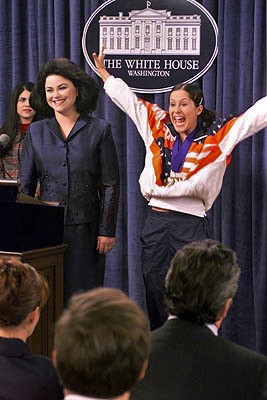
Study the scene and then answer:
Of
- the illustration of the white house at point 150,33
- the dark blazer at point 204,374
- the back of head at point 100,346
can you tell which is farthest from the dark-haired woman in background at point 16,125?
the back of head at point 100,346

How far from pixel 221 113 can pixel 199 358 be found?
2.36 m

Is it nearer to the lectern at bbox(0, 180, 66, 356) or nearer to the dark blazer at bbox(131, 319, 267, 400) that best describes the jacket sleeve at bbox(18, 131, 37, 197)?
the lectern at bbox(0, 180, 66, 356)

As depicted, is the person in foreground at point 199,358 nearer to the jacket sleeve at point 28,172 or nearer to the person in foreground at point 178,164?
the person in foreground at point 178,164

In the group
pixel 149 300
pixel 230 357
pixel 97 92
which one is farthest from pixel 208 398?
pixel 97 92

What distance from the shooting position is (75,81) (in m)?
3.74

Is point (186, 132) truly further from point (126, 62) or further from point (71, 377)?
point (71, 377)

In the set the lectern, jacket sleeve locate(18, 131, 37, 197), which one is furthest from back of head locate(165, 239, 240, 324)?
jacket sleeve locate(18, 131, 37, 197)

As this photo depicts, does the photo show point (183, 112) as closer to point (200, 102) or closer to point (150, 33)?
point (200, 102)

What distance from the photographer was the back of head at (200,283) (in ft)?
5.76

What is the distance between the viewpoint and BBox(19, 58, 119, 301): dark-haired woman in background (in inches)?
143

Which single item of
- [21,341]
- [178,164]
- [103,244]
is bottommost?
[103,244]

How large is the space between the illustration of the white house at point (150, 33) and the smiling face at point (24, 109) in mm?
553

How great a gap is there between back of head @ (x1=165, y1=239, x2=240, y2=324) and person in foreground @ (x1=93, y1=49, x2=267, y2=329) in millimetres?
1546

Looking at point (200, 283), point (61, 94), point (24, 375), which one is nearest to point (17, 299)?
point (24, 375)
